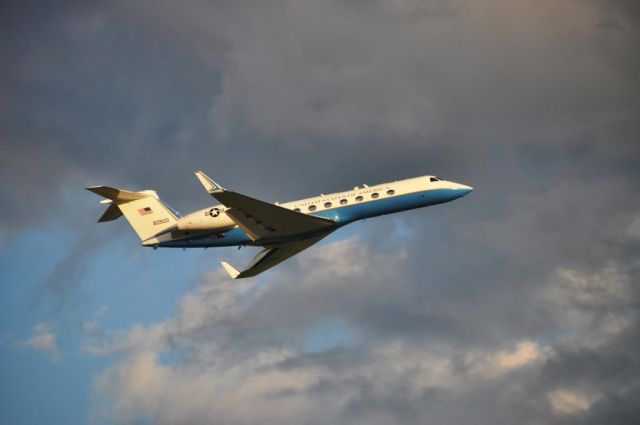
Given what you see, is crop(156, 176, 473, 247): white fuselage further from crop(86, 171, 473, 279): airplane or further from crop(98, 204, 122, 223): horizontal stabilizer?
crop(98, 204, 122, 223): horizontal stabilizer

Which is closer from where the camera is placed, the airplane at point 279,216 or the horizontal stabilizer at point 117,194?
the airplane at point 279,216

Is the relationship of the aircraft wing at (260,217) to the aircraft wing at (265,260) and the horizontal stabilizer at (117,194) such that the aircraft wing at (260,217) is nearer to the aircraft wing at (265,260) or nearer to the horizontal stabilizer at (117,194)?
the aircraft wing at (265,260)

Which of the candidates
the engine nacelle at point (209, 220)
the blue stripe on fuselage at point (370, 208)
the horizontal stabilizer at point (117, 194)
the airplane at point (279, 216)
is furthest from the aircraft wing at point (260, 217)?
the horizontal stabilizer at point (117, 194)

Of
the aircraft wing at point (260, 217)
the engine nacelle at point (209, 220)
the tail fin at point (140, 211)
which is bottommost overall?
the aircraft wing at point (260, 217)

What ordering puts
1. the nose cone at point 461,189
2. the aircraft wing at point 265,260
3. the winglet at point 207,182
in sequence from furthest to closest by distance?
1. the aircraft wing at point 265,260
2. the nose cone at point 461,189
3. the winglet at point 207,182

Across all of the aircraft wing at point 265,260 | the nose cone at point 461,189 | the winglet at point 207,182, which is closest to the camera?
the winglet at point 207,182

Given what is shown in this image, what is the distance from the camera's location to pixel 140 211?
65.0 m

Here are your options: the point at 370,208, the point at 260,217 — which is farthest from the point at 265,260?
the point at 370,208

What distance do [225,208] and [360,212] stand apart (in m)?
9.62

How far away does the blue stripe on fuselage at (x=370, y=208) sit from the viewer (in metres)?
62.0

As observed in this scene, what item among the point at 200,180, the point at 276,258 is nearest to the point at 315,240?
the point at 276,258

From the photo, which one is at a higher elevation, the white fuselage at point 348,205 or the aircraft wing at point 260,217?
the white fuselage at point 348,205

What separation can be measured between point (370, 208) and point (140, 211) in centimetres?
1722

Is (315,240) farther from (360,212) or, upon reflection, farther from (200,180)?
(200,180)
